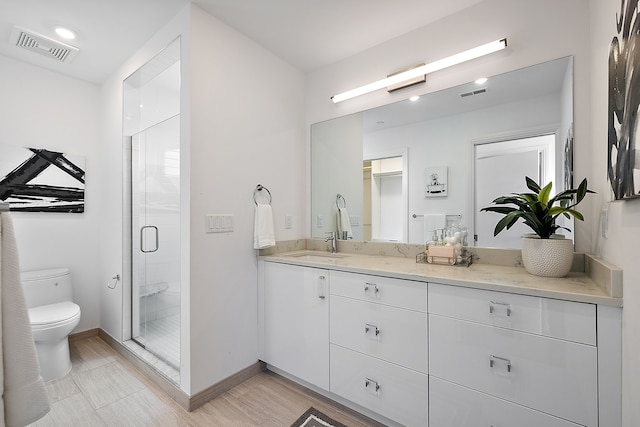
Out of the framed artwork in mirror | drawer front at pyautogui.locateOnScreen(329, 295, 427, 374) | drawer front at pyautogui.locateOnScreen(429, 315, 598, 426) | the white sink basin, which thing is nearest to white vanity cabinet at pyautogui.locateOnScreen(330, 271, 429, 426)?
drawer front at pyautogui.locateOnScreen(329, 295, 427, 374)

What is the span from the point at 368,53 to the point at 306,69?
0.59m

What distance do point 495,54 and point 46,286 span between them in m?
3.63

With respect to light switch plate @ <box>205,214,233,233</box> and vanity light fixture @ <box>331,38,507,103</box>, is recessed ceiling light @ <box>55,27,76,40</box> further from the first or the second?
vanity light fixture @ <box>331,38,507,103</box>

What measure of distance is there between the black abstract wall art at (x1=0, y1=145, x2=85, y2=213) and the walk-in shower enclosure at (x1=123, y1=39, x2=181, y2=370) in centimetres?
62

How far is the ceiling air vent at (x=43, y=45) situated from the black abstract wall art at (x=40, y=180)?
78 centimetres

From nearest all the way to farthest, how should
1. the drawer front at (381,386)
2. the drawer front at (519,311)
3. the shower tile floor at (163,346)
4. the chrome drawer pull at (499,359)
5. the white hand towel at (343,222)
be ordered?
the drawer front at (519,311), the chrome drawer pull at (499,359), the drawer front at (381,386), the shower tile floor at (163,346), the white hand towel at (343,222)

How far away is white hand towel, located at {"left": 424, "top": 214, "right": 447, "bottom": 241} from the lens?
72.9 inches

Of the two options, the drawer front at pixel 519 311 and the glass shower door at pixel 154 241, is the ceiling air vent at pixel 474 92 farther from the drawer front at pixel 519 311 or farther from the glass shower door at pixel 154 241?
the glass shower door at pixel 154 241

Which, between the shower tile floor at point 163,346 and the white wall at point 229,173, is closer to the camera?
the white wall at point 229,173

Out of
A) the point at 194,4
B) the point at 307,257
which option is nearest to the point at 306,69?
the point at 194,4

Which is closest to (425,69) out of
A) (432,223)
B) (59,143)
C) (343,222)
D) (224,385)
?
(432,223)

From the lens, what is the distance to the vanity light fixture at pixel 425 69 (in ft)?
5.24

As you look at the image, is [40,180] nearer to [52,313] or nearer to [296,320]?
[52,313]

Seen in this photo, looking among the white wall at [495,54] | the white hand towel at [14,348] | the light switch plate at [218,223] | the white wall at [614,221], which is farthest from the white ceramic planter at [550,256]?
the white hand towel at [14,348]
